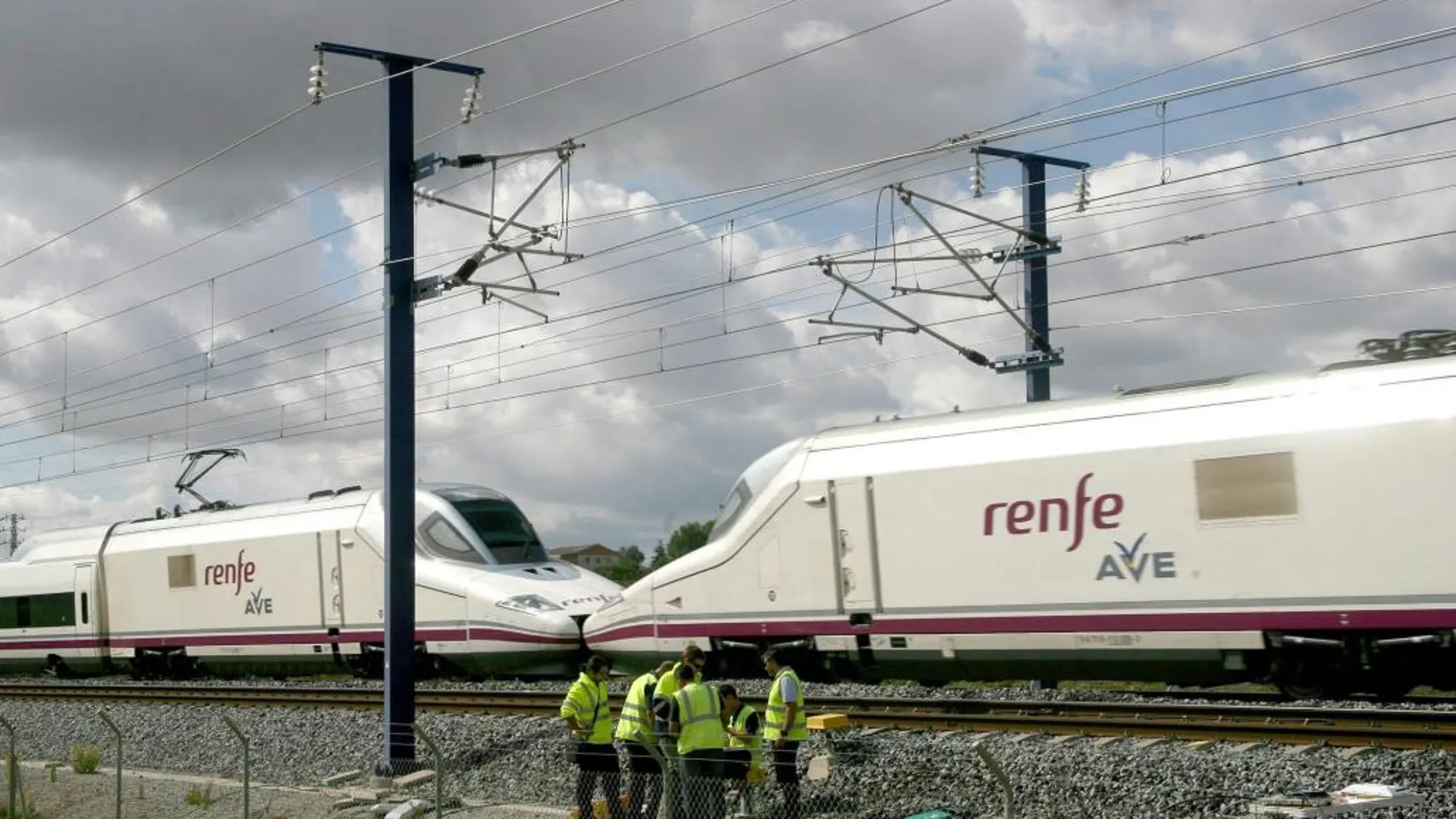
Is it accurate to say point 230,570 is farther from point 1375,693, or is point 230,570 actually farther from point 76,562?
point 1375,693

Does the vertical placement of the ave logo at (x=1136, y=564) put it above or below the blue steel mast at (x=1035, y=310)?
below

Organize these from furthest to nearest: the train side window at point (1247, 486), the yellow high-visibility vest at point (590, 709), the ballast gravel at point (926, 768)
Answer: the train side window at point (1247, 486), the yellow high-visibility vest at point (590, 709), the ballast gravel at point (926, 768)

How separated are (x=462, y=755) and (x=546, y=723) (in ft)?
3.92

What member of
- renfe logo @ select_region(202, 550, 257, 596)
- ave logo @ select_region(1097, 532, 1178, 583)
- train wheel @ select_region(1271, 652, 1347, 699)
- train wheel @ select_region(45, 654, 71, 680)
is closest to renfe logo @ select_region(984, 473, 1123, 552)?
ave logo @ select_region(1097, 532, 1178, 583)

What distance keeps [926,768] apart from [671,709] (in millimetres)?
2356

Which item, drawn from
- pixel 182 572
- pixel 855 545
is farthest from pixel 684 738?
pixel 182 572

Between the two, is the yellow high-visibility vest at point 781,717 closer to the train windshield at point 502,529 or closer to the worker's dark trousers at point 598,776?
the worker's dark trousers at point 598,776

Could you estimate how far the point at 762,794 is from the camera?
1305 centimetres

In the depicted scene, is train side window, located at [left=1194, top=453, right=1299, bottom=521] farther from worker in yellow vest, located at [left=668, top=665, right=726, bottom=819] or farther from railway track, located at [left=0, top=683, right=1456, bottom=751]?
worker in yellow vest, located at [left=668, top=665, right=726, bottom=819]

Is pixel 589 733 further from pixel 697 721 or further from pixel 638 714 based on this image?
pixel 697 721

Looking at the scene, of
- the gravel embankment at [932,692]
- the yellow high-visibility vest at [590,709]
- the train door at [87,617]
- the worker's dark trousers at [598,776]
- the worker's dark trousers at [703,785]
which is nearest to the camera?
the worker's dark trousers at [703,785]

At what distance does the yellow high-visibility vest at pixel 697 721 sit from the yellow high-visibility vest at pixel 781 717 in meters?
0.84

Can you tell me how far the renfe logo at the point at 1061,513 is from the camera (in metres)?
16.7

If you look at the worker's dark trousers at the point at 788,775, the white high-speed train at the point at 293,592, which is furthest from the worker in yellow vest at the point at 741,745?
the white high-speed train at the point at 293,592
